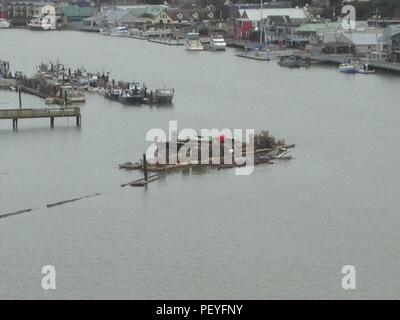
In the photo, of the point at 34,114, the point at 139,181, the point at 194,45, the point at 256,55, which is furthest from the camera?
the point at 194,45

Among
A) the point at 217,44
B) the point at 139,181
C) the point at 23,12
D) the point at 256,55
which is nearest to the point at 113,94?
the point at 139,181

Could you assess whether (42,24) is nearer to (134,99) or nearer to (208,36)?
(208,36)

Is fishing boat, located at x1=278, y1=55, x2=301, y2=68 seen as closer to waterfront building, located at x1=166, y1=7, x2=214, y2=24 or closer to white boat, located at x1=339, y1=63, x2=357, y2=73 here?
white boat, located at x1=339, y1=63, x2=357, y2=73

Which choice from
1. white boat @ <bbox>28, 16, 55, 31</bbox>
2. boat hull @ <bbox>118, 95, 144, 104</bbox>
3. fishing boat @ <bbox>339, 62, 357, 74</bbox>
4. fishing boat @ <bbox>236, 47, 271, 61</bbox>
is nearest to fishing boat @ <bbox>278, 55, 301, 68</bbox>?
fishing boat @ <bbox>236, 47, 271, 61</bbox>

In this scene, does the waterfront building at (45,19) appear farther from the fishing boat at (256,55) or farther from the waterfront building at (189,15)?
the fishing boat at (256,55)

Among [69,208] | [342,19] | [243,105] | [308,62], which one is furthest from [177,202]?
[342,19]

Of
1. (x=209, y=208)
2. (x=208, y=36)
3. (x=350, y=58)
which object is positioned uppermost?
(x=208, y=36)

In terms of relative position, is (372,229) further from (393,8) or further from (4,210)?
(393,8)
